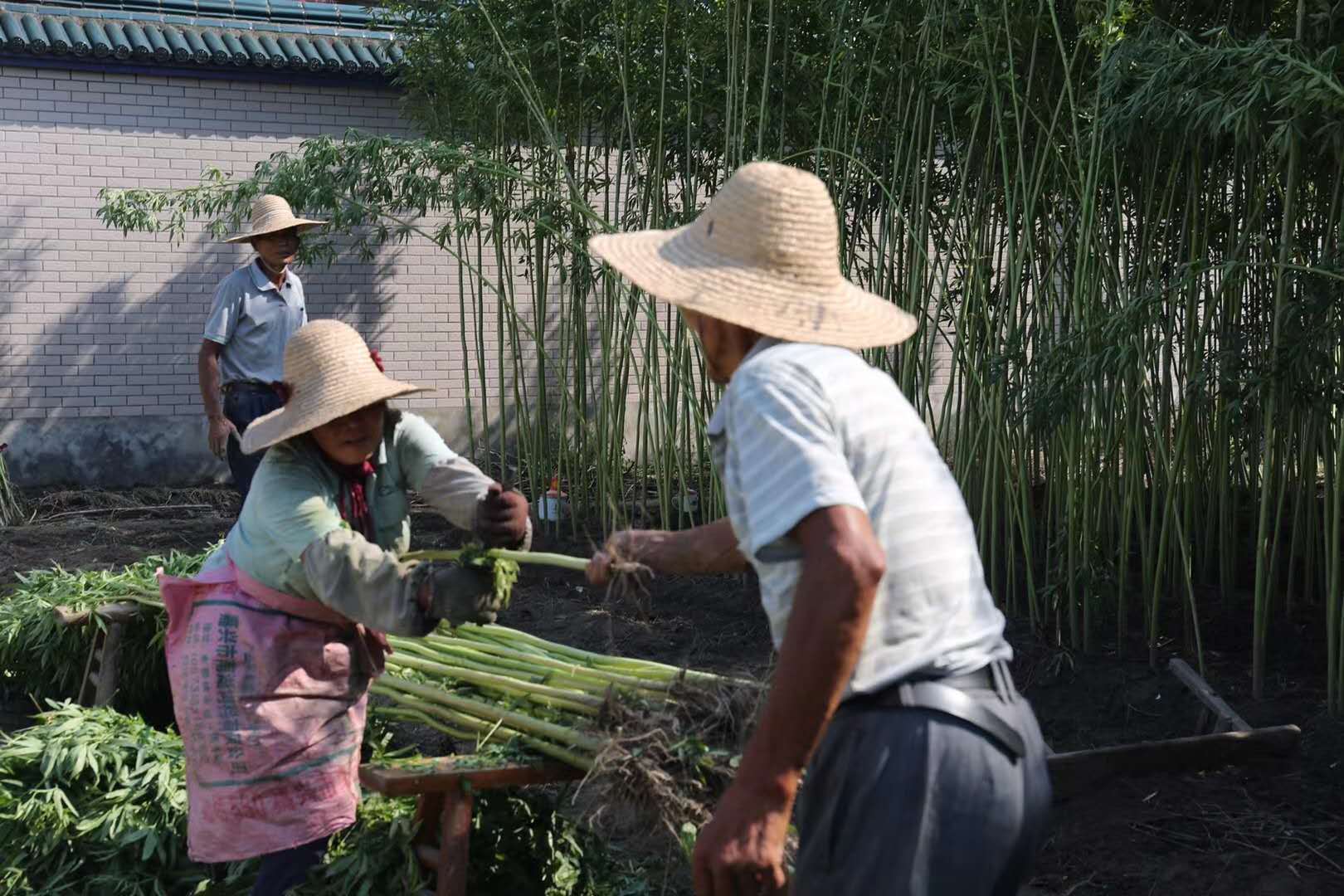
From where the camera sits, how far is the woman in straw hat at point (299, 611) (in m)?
2.74

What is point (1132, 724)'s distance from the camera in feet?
15.7

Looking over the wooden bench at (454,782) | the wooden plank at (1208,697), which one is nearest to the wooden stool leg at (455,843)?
the wooden bench at (454,782)

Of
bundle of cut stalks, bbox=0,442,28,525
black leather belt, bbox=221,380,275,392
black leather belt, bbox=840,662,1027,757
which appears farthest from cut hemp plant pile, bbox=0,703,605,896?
bundle of cut stalks, bbox=0,442,28,525

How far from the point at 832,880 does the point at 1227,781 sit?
289cm

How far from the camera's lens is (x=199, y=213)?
959 centimetres

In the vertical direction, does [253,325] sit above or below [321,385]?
below

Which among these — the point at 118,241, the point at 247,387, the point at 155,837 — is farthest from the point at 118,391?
the point at 155,837

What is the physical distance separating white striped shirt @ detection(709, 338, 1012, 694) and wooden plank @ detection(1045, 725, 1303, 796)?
2.28 m

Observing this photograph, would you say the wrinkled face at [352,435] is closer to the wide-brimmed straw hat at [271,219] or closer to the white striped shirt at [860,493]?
the white striped shirt at [860,493]

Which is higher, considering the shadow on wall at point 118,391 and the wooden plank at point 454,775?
the wooden plank at point 454,775

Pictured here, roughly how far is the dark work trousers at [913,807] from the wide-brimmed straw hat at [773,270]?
1.68 ft

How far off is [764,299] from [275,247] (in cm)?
478

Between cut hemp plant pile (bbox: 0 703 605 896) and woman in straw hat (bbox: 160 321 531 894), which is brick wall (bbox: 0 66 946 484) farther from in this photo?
woman in straw hat (bbox: 160 321 531 894)

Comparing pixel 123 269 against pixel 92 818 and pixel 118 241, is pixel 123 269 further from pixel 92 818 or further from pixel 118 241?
pixel 92 818
